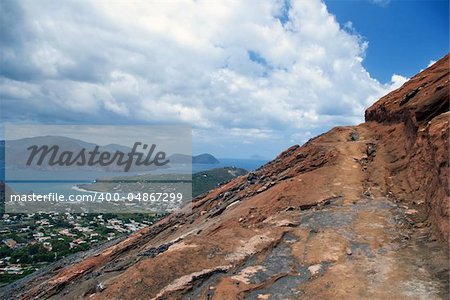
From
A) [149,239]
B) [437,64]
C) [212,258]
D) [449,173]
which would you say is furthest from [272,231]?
[437,64]

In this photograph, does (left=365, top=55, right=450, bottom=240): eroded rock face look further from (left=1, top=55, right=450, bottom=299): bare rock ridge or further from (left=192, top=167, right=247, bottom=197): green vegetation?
(left=192, top=167, right=247, bottom=197): green vegetation

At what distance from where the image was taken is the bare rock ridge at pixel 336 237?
13289 mm

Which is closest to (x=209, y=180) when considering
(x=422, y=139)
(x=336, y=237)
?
(x=422, y=139)

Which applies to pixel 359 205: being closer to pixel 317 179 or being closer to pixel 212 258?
pixel 317 179

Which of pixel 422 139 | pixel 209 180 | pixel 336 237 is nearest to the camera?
pixel 336 237

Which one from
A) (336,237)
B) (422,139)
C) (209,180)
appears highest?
(422,139)

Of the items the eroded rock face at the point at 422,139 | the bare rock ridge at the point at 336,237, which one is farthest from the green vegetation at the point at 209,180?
the bare rock ridge at the point at 336,237

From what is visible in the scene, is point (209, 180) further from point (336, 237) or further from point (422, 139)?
point (336, 237)

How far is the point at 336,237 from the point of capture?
1597 centimetres

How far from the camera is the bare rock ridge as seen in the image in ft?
43.6

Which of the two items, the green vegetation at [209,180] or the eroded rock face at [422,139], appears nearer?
the eroded rock face at [422,139]

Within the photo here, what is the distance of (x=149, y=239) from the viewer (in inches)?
1123

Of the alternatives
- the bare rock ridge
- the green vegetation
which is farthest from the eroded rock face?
the green vegetation

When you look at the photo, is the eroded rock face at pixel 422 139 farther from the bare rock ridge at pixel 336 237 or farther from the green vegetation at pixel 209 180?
the green vegetation at pixel 209 180
